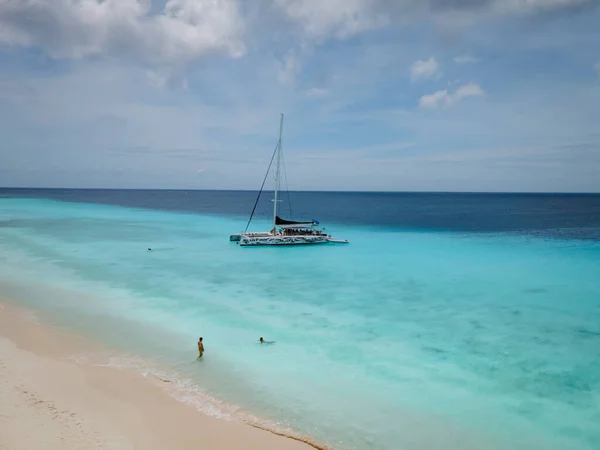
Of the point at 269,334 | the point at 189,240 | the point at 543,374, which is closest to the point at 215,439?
the point at 269,334

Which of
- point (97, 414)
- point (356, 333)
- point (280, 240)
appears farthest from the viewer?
point (280, 240)

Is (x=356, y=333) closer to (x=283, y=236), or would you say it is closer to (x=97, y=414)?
(x=97, y=414)

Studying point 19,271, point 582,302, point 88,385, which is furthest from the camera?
point 19,271

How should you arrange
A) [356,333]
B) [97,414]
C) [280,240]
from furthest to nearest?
1. [280,240]
2. [356,333]
3. [97,414]

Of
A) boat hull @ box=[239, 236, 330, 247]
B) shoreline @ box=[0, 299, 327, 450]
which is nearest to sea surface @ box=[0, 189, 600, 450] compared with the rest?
shoreline @ box=[0, 299, 327, 450]

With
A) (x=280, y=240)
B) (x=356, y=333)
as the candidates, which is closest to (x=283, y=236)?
(x=280, y=240)

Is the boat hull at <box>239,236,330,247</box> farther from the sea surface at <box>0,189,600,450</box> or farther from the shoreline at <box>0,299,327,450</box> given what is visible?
the shoreline at <box>0,299,327,450</box>

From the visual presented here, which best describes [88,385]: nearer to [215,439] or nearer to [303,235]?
[215,439]
